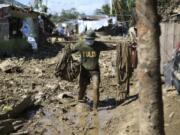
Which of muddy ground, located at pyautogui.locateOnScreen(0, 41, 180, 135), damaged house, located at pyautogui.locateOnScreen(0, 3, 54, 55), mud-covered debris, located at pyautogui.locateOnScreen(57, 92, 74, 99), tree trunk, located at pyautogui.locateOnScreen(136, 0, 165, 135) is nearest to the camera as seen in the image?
tree trunk, located at pyautogui.locateOnScreen(136, 0, 165, 135)

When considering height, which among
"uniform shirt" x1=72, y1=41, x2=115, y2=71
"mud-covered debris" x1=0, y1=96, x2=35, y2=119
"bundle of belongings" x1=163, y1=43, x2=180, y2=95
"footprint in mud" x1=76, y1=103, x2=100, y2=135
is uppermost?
"uniform shirt" x1=72, y1=41, x2=115, y2=71

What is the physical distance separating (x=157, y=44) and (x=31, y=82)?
11.6 meters

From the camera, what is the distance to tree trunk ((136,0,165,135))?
488cm

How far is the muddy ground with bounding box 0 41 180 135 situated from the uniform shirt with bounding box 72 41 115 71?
41.8 inches

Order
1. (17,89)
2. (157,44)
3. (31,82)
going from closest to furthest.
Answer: (157,44) → (17,89) → (31,82)

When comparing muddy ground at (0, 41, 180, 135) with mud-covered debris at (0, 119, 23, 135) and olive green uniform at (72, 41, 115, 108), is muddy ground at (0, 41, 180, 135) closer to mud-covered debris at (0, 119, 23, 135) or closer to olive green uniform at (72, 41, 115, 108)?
mud-covered debris at (0, 119, 23, 135)

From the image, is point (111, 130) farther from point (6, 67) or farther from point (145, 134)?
point (6, 67)

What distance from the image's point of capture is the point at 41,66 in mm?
20781

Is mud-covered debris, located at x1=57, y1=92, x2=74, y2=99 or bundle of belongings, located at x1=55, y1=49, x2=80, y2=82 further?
mud-covered debris, located at x1=57, y1=92, x2=74, y2=99

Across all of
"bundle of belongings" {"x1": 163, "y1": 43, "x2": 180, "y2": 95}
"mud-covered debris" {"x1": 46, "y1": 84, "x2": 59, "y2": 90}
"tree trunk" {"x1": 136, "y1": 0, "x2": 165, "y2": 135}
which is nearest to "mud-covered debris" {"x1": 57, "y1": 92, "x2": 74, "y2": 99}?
"mud-covered debris" {"x1": 46, "y1": 84, "x2": 59, "y2": 90}

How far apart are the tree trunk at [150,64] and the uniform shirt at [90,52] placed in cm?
673

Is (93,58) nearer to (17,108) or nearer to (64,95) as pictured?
(17,108)

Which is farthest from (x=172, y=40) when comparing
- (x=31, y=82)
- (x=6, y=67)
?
(x=6, y=67)

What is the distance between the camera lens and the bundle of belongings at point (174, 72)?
11.0m
